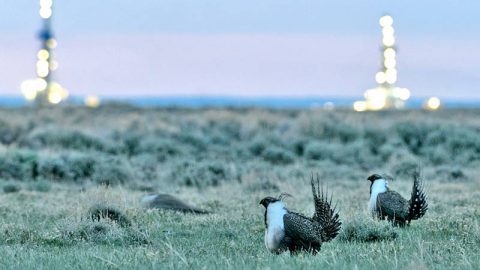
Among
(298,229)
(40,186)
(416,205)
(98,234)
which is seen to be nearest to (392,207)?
(416,205)

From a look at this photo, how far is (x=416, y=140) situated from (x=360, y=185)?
13218 mm

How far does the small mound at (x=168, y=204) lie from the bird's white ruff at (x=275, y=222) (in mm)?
5724

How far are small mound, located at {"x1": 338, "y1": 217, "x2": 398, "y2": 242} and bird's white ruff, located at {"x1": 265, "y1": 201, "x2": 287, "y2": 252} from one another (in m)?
2.09

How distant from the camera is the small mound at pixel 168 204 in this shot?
49.0 ft

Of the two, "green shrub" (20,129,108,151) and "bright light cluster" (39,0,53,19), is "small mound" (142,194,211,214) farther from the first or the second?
"bright light cluster" (39,0,53,19)

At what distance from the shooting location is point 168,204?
50.1 feet

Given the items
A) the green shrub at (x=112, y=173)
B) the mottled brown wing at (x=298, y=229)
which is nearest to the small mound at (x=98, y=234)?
the mottled brown wing at (x=298, y=229)

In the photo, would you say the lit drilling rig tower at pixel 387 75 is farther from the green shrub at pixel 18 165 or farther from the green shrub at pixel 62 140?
the green shrub at pixel 18 165

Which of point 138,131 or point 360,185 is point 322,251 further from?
point 138,131

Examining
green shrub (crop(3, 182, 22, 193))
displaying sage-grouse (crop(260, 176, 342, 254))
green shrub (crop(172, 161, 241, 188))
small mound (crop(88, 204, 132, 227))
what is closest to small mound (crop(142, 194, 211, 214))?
small mound (crop(88, 204, 132, 227))

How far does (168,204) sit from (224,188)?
14.9ft

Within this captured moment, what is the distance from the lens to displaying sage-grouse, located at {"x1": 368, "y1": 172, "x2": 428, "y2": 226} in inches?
473

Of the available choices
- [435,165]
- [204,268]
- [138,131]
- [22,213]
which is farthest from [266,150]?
[204,268]

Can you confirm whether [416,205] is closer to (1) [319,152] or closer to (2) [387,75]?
(1) [319,152]
